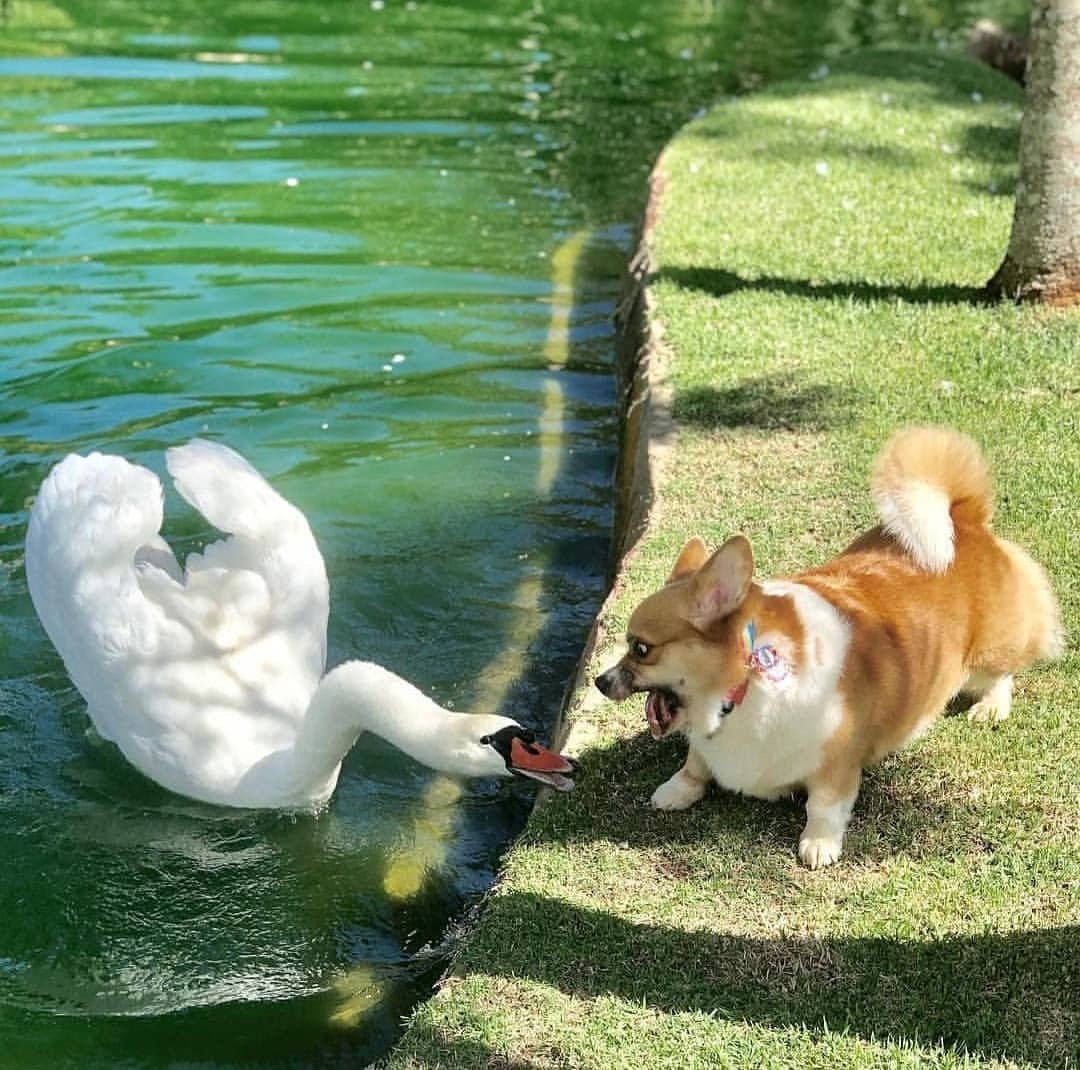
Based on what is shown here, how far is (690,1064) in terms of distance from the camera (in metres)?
3.93

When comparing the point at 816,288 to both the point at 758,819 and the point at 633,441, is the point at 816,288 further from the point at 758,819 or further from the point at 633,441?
the point at 758,819

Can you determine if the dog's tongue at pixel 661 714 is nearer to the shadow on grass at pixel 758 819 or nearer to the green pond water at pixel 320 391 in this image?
the shadow on grass at pixel 758 819

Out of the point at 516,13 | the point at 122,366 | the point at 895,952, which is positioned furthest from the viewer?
the point at 516,13

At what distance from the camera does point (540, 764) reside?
477 cm

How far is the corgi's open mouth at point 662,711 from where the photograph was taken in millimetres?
4609

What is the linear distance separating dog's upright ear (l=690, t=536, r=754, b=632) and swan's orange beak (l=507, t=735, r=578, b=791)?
2.26 feet

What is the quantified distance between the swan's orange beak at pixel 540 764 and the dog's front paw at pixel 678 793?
1.10ft

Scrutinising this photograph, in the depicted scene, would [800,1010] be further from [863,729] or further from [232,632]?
[232,632]

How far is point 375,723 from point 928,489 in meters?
2.10

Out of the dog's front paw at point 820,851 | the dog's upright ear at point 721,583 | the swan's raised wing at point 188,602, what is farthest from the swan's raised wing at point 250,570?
the dog's front paw at point 820,851

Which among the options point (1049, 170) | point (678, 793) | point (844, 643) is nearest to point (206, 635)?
point (678, 793)

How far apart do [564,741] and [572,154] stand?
432 inches

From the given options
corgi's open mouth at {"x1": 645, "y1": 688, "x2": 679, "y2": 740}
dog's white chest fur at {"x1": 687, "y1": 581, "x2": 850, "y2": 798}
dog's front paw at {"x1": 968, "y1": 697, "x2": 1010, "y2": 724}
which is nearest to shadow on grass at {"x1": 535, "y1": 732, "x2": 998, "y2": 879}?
dog's white chest fur at {"x1": 687, "y1": 581, "x2": 850, "y2": 798}

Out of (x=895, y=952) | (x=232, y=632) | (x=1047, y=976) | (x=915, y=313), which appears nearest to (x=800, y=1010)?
(x=895, y=952)
